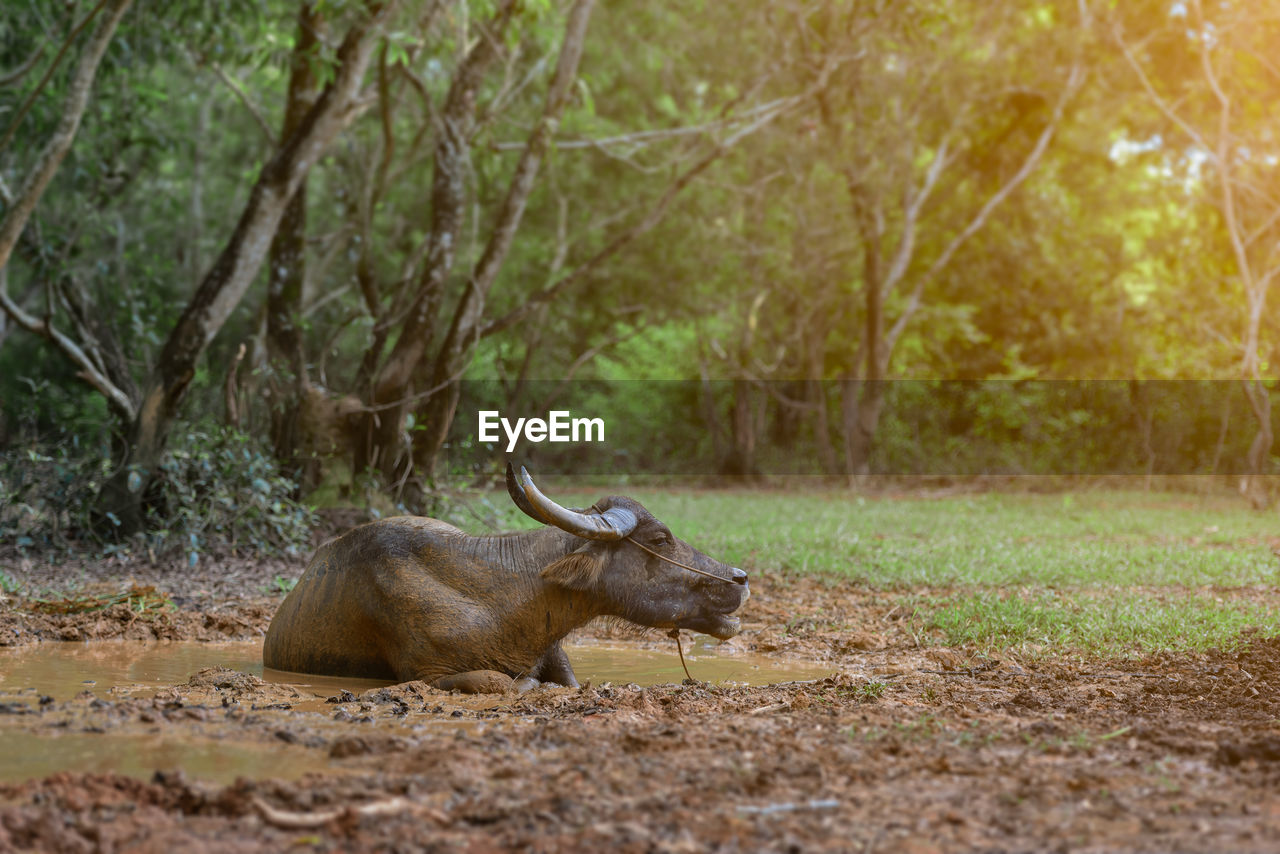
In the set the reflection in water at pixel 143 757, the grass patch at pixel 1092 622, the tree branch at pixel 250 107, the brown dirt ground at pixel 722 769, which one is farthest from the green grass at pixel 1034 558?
the tree branch at pixel 250 107

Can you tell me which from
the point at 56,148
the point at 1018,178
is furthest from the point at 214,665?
the point at 1018,178

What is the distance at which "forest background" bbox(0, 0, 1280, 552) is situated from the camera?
12.1 metres

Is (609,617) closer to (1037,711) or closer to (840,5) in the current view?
(1037,711)

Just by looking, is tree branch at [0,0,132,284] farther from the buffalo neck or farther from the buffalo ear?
the buffalo ear

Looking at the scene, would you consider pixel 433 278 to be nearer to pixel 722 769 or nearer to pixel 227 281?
pixel 227 281

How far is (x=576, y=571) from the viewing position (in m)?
5.74

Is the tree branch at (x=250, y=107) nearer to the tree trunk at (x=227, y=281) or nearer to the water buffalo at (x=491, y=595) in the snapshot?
the tree trunk at (x=227, y=281)

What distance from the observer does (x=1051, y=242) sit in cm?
2373

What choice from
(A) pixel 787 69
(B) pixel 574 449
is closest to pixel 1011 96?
(A) pixel 787 69

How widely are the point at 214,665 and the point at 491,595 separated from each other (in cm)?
168

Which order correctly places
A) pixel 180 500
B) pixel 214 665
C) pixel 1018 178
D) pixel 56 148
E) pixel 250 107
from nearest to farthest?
pixel 214 665
pixel 56 148
pixel 180 500
pixel 250 107
pixel 1018 178

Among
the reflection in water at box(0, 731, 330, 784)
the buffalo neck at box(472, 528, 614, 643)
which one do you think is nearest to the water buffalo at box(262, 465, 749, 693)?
the buffalo neck at box(472, 528, 614, 643)

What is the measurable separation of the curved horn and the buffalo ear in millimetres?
121

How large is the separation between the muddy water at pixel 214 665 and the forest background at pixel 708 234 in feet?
15.1
